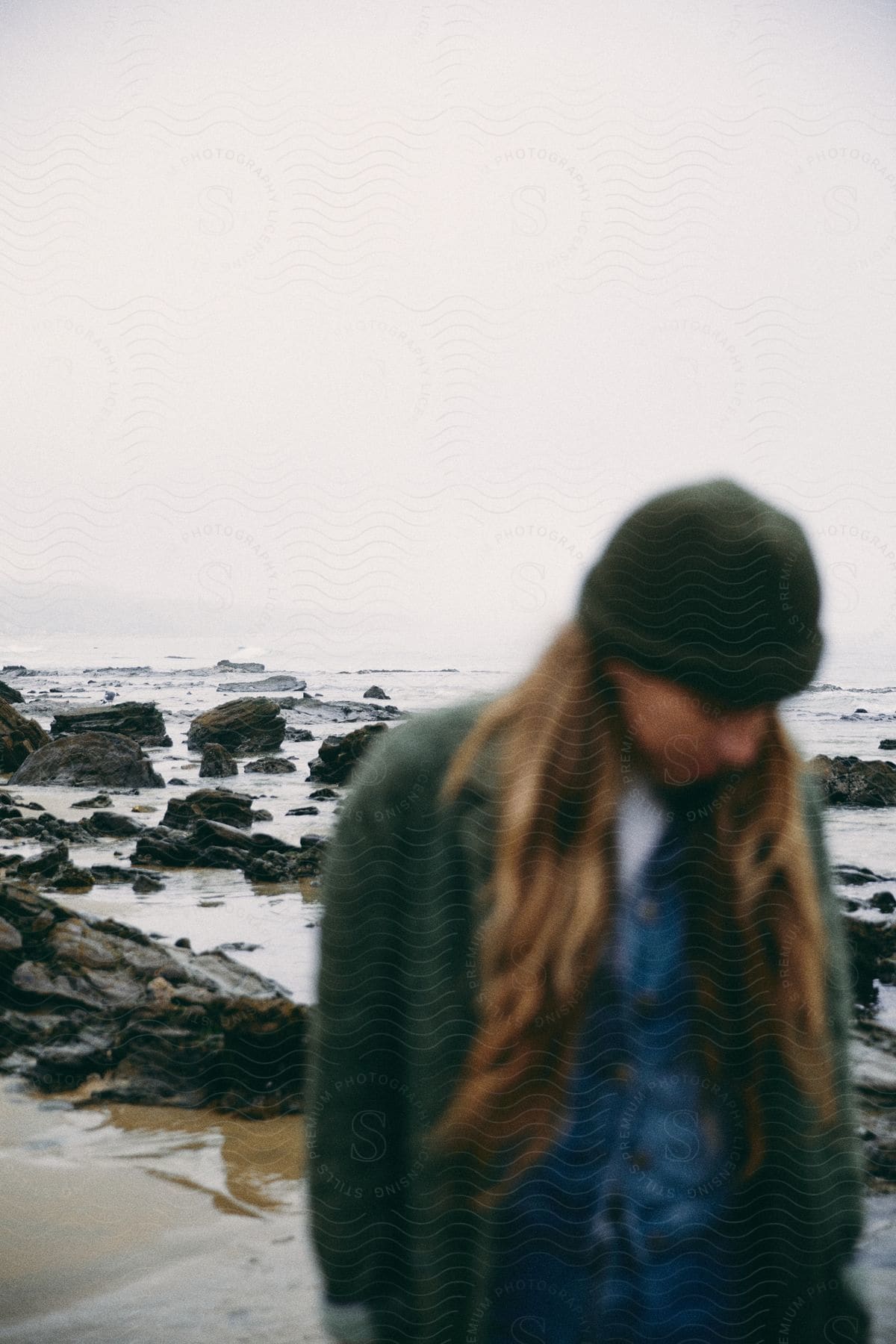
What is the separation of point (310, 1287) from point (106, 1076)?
0.98 m

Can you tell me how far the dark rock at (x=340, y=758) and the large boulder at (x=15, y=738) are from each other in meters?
2.63

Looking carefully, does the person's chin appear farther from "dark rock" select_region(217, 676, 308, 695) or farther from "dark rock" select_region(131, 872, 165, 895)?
"dark rock" select_region(217, 676, 308, 695)

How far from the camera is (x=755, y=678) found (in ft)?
4.02

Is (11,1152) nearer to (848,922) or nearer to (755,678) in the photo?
(755,678)

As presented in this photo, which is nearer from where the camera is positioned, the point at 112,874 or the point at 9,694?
the point at 112,874

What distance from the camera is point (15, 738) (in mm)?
8570

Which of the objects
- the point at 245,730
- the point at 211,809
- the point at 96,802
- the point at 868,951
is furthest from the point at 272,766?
the point at 868,951

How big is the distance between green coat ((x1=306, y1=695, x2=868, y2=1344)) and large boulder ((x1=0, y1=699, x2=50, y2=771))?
7.79m

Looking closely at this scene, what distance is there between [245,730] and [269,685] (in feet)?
35.3

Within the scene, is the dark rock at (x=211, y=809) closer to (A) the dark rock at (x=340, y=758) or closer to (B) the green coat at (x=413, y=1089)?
(A) the dark rock at (x=340, y=758)

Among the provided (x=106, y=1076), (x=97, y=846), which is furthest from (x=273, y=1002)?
(x=97, y=846)

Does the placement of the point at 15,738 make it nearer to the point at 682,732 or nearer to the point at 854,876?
the point at 854,876

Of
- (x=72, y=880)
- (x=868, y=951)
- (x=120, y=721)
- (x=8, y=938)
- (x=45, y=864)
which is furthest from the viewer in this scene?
(x=120, y=721)

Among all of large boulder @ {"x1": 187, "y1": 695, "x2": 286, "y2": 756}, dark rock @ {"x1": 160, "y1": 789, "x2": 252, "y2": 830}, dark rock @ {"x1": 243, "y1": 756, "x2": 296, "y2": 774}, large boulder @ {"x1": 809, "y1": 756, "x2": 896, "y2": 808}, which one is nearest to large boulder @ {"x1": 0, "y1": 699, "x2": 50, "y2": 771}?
large boulder @ {"x1": 187, "y1": 695, "x2": 286, "y2": 756}
